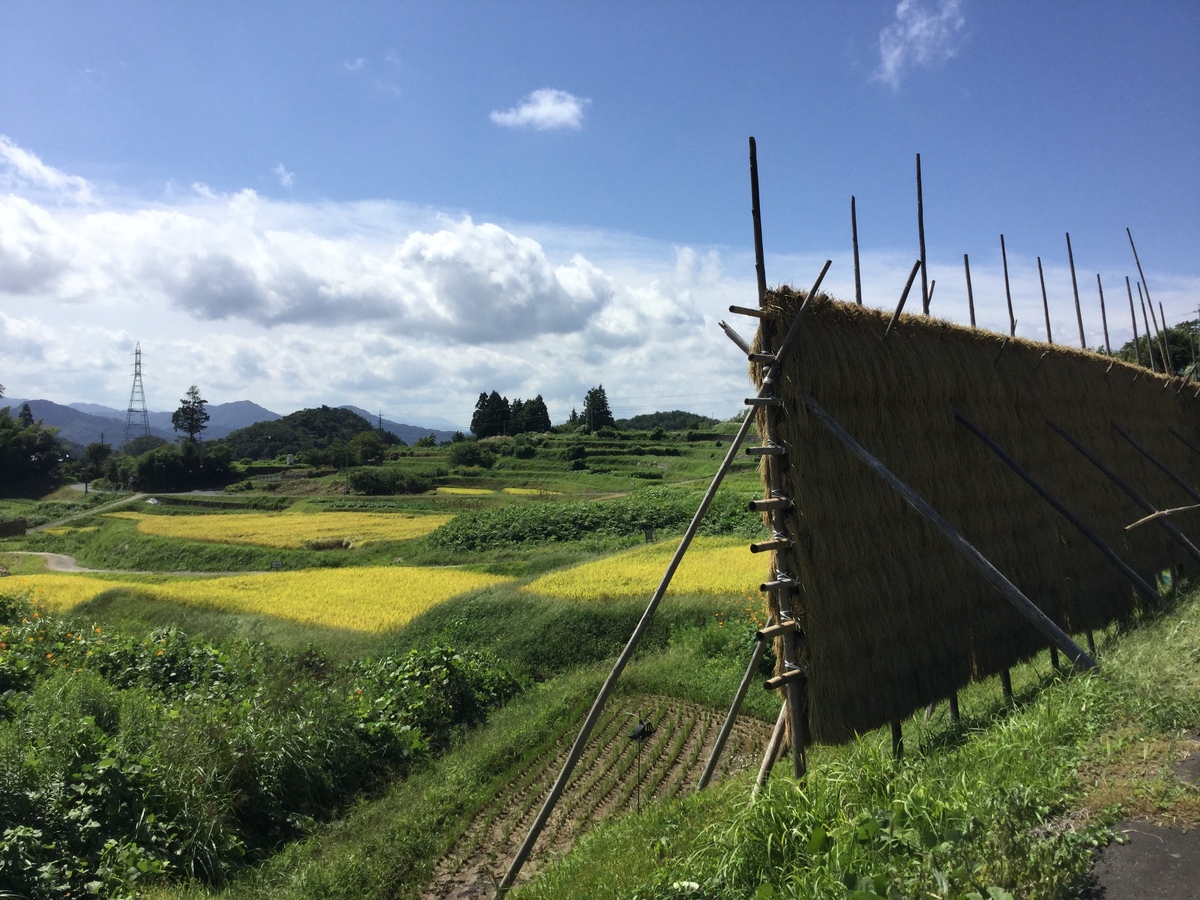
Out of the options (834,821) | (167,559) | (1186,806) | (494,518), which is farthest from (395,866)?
(167,559)

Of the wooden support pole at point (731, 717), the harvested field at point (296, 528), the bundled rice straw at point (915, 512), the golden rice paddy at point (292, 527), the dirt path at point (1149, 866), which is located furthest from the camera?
the golden rice paddy at point (292, 527)

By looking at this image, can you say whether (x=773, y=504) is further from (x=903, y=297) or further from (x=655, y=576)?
(x=655, y=576)

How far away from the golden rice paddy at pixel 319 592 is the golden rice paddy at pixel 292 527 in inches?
311

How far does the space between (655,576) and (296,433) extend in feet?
310

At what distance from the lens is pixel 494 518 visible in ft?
98.2

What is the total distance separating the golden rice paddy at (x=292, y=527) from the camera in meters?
30.9

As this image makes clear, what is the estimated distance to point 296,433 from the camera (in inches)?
3932

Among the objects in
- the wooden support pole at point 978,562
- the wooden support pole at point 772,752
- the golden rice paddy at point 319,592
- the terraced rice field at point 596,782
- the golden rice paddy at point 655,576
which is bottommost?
the terraced rice field at point 596,782

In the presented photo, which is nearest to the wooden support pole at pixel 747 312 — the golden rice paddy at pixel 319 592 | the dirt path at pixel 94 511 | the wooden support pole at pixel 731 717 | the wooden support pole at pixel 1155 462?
the wooden support pole at pixel 731 717

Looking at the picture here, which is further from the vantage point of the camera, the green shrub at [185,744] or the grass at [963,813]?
the green shrub at [185,744]

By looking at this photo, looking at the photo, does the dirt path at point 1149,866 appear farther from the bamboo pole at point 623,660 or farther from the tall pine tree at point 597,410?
the tall pine tree at point 597,410

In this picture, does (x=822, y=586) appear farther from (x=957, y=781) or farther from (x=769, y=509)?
(x=957, y=781)

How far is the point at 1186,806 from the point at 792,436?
2.91 meters

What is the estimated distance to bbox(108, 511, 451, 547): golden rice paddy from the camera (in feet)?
101
